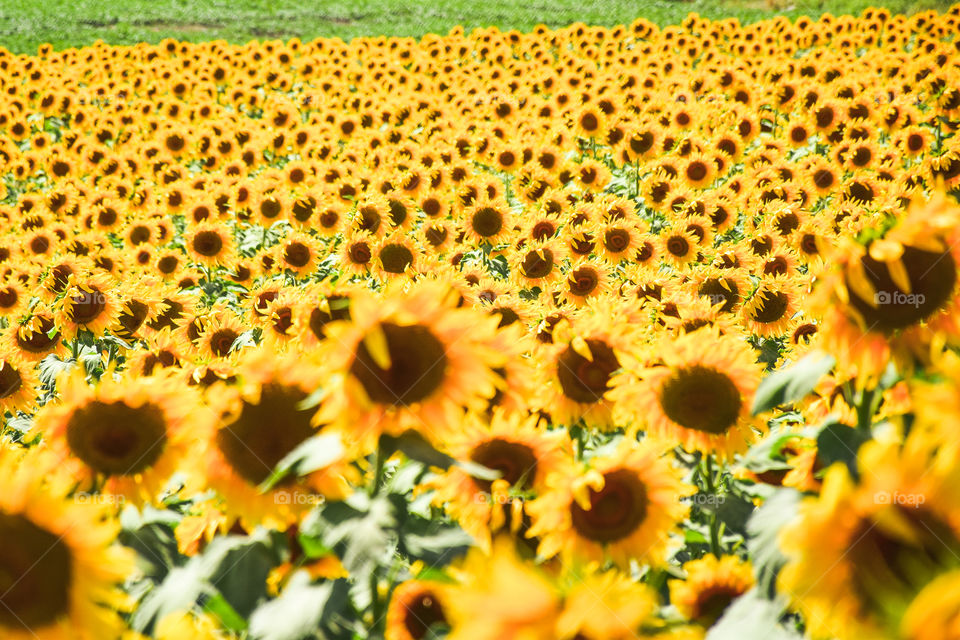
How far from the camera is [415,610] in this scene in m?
2.14

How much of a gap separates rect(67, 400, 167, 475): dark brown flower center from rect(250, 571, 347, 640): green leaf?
0.63 meters

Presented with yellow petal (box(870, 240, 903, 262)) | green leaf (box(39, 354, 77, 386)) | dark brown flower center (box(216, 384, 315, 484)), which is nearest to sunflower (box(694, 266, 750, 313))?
yellow petal (box(870, 240, 903, 262))

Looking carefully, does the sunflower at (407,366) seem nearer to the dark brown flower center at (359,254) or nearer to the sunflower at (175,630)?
the sunflower at (175,630)

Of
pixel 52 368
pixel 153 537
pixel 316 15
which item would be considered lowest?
pixel 316 15

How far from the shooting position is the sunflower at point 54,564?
159cm

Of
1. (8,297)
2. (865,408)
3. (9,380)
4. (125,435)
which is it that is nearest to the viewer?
(865,408)

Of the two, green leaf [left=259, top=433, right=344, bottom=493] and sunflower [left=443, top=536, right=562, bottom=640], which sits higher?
sunflower [left=443, top=536, right=562, bottom=640]

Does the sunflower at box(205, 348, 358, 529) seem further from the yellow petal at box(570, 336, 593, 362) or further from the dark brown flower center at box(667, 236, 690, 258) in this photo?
the dark brown flower center at box(667, 236, 690, 258)

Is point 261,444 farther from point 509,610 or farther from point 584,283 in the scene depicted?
point 584,283

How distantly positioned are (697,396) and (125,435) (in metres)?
1.90

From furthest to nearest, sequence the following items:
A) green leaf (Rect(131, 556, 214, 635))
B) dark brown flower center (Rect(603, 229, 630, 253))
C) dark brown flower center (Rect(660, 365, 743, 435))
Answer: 1. dark brown flower center (Rect(603, 229, 630, 253))
2. dark brown flower center (Rect(660, 365, 743, 435))
3. green leaf (Rect(131, 556, 214, 635))

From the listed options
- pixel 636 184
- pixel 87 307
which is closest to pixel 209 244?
pixel 87 307

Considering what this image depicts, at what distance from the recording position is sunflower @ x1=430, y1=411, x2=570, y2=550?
2273 mm

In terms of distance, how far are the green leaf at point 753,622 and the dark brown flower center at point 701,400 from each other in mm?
714
